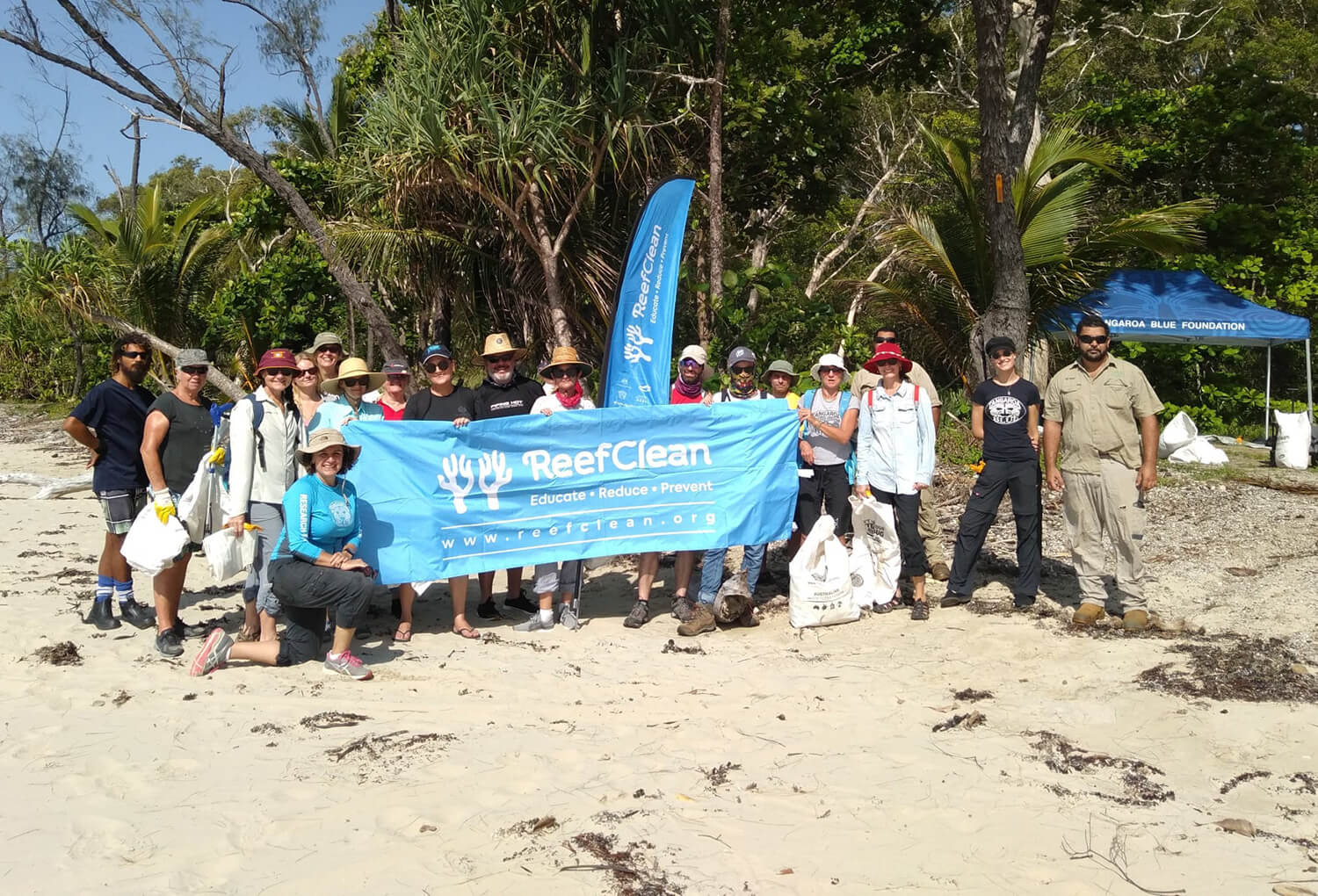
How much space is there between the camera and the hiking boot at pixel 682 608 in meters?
6.60

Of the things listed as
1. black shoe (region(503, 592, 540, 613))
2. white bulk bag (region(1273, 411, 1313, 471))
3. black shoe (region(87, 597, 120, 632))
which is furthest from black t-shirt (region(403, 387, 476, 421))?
white bulk bag (region(1273, 411, 1313, 471))

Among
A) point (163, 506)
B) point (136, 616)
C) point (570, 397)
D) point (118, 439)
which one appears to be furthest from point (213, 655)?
point (570, 397)

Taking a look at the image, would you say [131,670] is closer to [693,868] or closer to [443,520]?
[443,520]

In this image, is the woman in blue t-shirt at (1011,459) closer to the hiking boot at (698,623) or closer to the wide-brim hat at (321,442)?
the hiking boot at (698,623)

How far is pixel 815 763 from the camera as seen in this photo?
4.39 meters

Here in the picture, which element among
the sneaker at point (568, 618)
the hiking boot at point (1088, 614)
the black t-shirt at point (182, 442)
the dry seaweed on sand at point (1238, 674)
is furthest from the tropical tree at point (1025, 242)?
the black t-shirt at point (182, 442)

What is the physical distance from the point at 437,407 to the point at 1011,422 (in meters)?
3.66

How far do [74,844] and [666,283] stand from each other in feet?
17.9

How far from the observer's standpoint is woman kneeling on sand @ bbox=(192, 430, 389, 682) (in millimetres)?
5477

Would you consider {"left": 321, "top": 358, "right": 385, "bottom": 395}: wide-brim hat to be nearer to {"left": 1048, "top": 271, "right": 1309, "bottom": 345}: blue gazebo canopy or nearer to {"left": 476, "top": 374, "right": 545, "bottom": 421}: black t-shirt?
{"left": 476, "top": 374, "right": 545, "bottom": 421}: black t-shirt

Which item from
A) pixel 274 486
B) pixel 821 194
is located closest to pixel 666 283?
pixel 274 486

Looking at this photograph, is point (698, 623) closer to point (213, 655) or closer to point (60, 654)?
point (213, 655)

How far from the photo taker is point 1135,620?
5.98 meters

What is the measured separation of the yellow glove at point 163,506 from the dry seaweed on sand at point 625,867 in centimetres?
341
